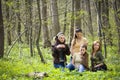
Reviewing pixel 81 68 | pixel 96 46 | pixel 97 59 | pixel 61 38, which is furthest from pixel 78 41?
pixel 81 68

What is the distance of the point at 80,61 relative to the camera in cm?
1114

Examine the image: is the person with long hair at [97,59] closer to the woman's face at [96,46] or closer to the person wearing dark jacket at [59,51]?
the woman's face at [96,46]

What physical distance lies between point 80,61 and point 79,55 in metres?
0.27

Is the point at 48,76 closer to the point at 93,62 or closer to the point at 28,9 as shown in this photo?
the point at 93,62

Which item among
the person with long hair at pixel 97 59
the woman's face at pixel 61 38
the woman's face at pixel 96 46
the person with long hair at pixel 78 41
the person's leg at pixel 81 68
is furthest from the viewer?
the woman's face at pixel 61 38

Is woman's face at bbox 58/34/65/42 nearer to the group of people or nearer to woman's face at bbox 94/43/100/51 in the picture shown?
the group of people

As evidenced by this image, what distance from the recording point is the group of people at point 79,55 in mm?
11008

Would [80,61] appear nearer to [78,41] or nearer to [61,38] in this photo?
[78,41]

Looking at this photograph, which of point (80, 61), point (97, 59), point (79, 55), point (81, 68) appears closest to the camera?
point (81, 68)

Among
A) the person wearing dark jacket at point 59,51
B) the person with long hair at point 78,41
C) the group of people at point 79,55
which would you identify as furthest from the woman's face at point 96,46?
the person wearing dark jacket at point 59,51

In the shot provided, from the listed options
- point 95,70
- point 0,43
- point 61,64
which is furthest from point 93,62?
point 0,43

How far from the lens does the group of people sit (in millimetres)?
11008

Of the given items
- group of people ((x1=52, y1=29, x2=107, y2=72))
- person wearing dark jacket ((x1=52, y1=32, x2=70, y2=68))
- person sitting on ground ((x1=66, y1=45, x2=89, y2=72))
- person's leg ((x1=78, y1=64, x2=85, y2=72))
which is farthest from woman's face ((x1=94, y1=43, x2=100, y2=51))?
person wearing dark jacket ((x1=52, y1=32, x2=70, y2=68))

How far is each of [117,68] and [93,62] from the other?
7.14ft
